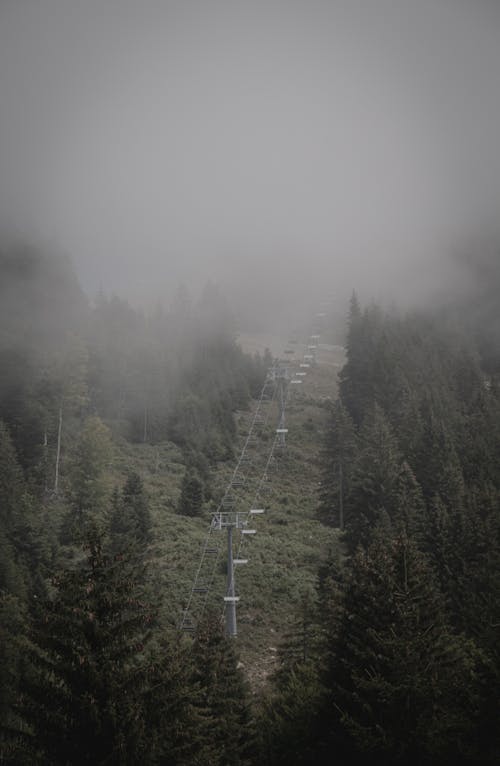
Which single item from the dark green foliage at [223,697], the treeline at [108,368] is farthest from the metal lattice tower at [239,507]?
the dark green foliage at [223,697]

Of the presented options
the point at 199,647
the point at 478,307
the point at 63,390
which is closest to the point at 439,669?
the point at 199,647

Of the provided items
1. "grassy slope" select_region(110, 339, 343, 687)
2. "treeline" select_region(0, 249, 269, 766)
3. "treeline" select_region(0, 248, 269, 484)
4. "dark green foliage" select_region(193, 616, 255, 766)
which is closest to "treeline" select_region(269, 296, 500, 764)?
"dark green foliage" select_region(193, 616, 255, 766)

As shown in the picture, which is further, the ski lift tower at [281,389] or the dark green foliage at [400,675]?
the ski lift tower at [281,389]

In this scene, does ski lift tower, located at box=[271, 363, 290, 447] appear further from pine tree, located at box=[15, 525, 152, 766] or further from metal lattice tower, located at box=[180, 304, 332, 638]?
pine tree, located at box=[15, 525, 152, 766]

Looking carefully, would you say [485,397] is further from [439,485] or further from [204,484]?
[204,484]

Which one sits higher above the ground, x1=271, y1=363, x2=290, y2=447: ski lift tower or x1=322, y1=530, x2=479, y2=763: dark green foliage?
x1=271, y1=363, x2=290, y2=447: ski lift tower

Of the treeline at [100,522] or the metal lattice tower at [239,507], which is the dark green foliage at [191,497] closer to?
the treeline at [100,522]
